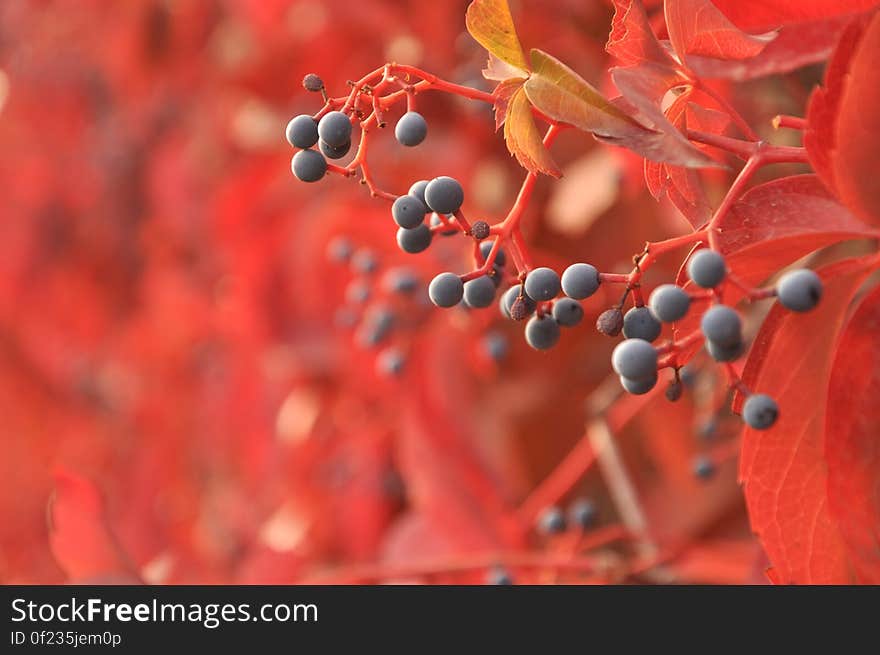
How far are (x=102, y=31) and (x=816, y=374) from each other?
2.13 m

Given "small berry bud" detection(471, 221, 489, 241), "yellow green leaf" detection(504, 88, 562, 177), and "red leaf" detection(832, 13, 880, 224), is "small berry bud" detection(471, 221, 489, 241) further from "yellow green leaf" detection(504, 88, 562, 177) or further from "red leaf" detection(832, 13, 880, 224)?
"red leaf" detection(832, 13, 880, 224)

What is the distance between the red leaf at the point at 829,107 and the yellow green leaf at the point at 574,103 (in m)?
0.09

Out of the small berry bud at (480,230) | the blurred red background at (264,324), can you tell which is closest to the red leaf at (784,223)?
the small berry bud at (480,230)

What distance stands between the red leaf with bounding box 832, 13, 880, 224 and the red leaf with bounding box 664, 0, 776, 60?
54 mm

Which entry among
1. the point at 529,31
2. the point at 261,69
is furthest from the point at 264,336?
the point at 529,31

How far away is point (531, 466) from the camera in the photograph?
5.37ft

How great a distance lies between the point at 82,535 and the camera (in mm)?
879

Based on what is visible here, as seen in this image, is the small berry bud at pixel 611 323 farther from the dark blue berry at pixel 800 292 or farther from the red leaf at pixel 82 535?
the red leaf at pixel 82 535

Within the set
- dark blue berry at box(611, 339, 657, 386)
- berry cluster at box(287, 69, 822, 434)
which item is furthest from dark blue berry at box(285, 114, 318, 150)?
dark blue berry at box(611, 339, 657, 386)

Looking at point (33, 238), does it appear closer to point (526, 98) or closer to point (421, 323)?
point (421, 323)

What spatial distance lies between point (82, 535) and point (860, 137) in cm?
75

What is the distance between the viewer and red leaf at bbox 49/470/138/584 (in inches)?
34.0

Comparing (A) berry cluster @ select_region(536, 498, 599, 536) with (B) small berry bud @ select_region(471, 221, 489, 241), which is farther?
(A) berry cluster @ select_region(536, 498, 599, 536)

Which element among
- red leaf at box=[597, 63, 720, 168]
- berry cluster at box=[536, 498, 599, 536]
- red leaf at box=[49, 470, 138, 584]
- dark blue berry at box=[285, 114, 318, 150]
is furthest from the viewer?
berry cluster at box=[536, 498, 599, 536]
